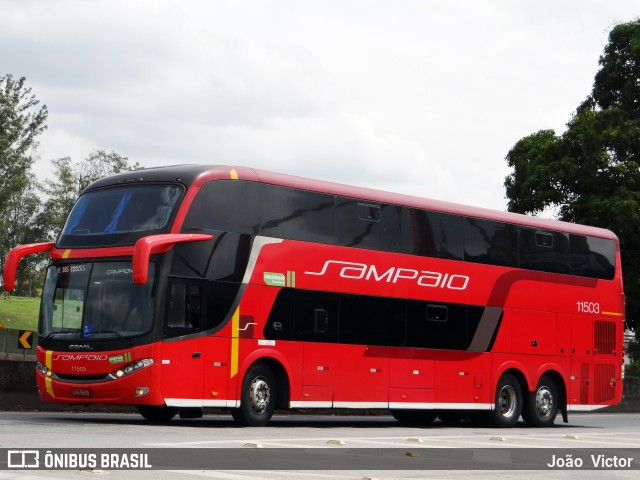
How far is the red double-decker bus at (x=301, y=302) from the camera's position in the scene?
1986 cm

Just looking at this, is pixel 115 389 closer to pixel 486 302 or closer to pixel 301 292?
pixel 301 292

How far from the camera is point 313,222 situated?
22.0 m

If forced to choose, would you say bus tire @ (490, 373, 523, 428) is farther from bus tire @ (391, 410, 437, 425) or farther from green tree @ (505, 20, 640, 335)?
green tree @ (505, 20, 640, 335)

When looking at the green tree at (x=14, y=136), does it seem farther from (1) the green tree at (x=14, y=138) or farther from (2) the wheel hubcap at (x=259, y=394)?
(2) the wheel hubcap at (x=259, y=394)

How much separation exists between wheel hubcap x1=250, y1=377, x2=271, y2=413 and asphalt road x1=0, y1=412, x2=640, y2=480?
847 mm

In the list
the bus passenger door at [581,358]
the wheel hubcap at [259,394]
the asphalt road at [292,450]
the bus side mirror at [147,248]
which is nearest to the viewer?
the asphalt road at [292,450]

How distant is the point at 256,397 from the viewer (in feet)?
69.3

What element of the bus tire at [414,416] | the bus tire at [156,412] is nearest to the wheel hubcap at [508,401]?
the bus tire at [414,416]

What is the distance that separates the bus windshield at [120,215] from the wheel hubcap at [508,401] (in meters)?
9.42

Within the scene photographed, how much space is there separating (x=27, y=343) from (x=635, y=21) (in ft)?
99.2

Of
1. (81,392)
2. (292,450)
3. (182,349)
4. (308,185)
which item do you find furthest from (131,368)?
(292,450)

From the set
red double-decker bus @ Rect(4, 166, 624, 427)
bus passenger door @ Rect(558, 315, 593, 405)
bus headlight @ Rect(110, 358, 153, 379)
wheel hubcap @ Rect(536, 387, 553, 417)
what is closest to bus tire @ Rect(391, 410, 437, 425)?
red double-decker bus @ Rect(4, 166, 624, 427)

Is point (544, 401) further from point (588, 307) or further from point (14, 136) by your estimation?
point (14, 136)

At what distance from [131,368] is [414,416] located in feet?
31.7
